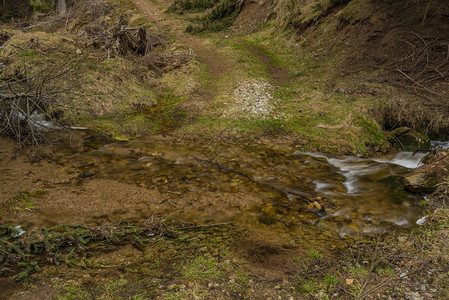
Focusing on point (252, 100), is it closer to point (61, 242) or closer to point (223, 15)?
point (61, 242)

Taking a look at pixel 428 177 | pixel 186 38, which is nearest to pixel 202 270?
pixel 428 177

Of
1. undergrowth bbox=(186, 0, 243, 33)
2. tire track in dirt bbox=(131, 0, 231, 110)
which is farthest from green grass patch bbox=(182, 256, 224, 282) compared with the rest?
undergrowth bbox=(186, 0, 243, 33)

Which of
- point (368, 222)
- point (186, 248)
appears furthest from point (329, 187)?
point (186, 248)

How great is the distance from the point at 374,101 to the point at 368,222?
543 centimetres

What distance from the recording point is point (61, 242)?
11.8ft

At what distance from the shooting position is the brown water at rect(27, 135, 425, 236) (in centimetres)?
476

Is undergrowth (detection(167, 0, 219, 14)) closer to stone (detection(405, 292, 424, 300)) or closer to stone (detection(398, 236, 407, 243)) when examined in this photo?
stone (detection(398, 236, 407, 243))

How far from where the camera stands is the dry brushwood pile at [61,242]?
126 inches

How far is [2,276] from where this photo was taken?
304cm

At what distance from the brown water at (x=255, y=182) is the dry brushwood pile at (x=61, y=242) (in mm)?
575

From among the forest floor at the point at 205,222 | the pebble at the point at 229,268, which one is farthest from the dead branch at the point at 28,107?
the pebble at the point at 229,268

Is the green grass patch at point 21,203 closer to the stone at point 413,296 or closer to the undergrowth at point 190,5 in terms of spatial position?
→ the stone at point 413,296

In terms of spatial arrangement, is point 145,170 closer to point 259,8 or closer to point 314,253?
point 314,253

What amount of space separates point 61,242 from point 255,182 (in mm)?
3663
